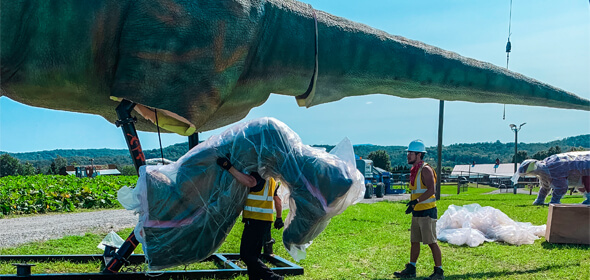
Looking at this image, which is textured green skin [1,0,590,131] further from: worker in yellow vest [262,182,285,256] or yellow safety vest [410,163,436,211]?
yellow safety vest [410,163,436,211]

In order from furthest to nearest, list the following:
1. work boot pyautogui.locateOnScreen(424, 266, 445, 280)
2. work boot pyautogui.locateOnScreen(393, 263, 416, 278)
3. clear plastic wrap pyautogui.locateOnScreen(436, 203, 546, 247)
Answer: clear plastic wrap pyautogui.locateOnScreen(436, 203, 546, 247) → work boot pyautogui.locateOnScreen(393, 263, 416, 278) → work boot pyautogui.locateOnScreen(424, 266, 445, 280)

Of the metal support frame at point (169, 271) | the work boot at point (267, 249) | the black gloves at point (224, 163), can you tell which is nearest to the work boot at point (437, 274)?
the metal support frame at point (169, 271)

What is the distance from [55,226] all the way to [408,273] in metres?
7.16

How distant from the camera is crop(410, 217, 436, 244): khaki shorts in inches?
193

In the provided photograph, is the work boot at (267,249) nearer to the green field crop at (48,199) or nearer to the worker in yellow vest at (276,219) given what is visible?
the worker in yellow vest at (276,219)

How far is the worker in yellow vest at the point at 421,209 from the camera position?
491cm

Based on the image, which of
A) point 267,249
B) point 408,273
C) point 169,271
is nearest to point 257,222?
point 169,271

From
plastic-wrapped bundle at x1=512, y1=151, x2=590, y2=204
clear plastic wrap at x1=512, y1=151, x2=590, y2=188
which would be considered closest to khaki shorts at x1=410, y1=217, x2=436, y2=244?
plastic-wrapped bundle at x1=512, y1=151, x2=590, y2=204

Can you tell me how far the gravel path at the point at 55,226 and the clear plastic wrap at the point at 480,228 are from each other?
18.5ft

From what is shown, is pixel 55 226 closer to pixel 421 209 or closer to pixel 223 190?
pixel 223 190

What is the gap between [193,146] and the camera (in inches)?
152

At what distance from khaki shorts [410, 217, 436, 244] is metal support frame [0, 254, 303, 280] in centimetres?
128

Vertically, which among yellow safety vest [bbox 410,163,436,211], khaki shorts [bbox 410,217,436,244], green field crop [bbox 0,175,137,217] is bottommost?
green field crop [bbox 0,175,137,217]

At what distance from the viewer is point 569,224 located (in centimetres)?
658
